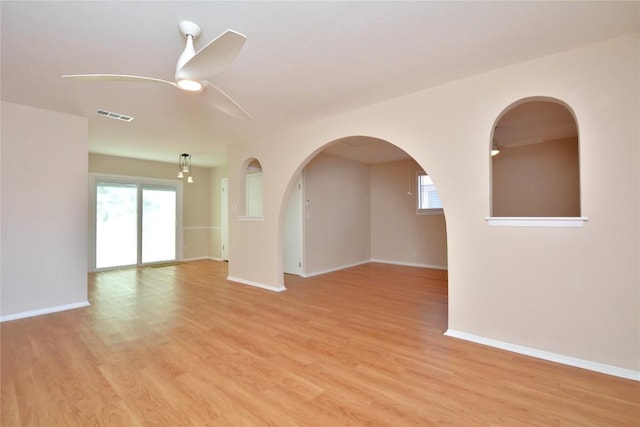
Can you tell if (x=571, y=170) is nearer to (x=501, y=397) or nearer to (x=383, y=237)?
(x=383, y=237)

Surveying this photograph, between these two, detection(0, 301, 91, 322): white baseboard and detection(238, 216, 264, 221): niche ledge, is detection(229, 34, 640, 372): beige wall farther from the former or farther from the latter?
detection(0, 301, 91, 322): white baseboard

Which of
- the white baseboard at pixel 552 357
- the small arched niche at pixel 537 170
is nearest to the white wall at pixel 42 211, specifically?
the white baseboard at pixel 552 357

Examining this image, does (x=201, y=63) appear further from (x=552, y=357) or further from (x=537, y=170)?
(x=537, y=170)

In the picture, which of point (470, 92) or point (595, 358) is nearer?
point (595, 358)

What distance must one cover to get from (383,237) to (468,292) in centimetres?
428

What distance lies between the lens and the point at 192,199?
747 centimetres

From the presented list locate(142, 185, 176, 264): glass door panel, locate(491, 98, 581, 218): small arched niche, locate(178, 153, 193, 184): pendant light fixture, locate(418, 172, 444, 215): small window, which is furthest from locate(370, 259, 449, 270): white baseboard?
locate(142, 185, 176, 264): glass door panel

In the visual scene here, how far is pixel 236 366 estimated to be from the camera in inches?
85.7

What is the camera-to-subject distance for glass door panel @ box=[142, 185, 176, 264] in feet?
21.6

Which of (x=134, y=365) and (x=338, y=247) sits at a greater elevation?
(x=338, y=247)

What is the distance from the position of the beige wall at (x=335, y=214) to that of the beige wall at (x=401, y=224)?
250 mm

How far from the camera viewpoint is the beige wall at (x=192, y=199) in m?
6.46

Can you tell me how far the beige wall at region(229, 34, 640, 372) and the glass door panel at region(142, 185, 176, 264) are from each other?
19.3 ft

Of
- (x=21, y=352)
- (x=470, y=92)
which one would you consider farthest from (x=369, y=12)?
(x=21, y=352)
